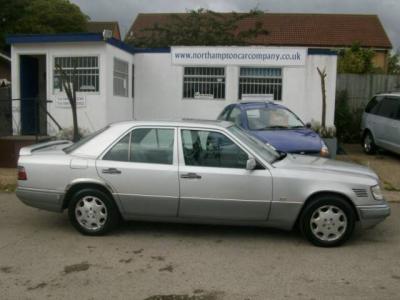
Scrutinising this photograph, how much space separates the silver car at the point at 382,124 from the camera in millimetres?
12688

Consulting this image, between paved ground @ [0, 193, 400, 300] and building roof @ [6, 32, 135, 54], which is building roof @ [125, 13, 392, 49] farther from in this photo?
paved ground @ [0, 193, 400, 300]

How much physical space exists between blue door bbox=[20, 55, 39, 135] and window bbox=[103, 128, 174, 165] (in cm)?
829

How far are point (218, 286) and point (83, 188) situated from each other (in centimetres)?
235

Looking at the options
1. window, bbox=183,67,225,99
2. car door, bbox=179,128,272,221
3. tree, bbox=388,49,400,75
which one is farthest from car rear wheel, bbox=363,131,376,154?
tree, bbox=388,49,400,75

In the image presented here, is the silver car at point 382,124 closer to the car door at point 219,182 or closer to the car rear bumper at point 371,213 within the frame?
the car rear bumper at point 371,213

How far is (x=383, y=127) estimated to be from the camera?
1320 cm

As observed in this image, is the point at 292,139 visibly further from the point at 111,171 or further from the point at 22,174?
the point at 22,174

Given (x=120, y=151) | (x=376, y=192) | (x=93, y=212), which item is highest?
(x=120, y=151)

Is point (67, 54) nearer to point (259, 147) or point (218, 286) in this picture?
point (259, 147)

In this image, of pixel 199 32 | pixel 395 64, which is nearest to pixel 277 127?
pixel 199 32

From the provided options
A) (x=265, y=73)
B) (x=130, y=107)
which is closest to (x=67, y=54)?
(x=130, y=107)

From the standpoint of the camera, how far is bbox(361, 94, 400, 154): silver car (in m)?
12.7

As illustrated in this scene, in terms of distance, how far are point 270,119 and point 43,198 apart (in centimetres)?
539

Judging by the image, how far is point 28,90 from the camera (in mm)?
14953
